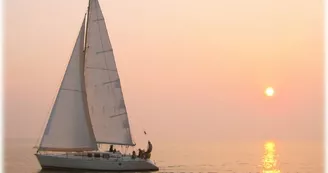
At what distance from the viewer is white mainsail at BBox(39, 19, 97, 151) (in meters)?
53.8

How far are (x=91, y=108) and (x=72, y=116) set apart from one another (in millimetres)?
2016

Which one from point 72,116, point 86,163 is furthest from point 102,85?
point 86,163

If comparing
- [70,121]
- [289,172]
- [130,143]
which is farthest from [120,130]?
[289,172]

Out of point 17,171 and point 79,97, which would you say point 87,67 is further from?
point 17,171

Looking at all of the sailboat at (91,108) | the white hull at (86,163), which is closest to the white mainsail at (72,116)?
the sailboat at (91,108)

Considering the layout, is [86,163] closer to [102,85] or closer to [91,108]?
[91,108]

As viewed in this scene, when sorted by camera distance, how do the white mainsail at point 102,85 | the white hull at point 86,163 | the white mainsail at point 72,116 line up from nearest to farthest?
the white hull at point 86,163 < the white mainsail at point 72,116 < the white mainsail at point 102,85

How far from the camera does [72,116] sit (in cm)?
5466

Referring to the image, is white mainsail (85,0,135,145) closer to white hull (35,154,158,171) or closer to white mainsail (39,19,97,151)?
white mainsail (39,19,97,151)

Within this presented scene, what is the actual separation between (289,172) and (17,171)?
108 feet

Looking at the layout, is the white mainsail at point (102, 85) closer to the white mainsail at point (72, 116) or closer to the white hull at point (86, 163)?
the white mainsail at point (72, 116)

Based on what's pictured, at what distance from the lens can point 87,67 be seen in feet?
180

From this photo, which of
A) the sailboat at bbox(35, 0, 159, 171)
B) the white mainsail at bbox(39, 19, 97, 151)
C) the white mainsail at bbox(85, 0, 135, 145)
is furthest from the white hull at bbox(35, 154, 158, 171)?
the white mainsail at bbox(85, 0, 135, 145)

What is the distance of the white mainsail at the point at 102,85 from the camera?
54906mm
